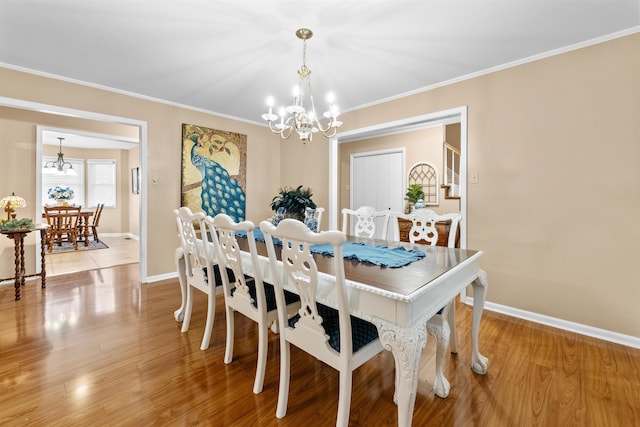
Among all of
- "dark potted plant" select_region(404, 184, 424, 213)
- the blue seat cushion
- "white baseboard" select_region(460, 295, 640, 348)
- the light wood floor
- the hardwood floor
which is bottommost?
the hardwood floor

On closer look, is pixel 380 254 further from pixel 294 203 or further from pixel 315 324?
pixel 294 203

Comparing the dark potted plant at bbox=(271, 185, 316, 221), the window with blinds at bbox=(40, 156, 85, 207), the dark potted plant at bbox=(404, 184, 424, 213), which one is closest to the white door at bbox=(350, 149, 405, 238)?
the dark potted plant at bbox=(404, 184, 424, 213)

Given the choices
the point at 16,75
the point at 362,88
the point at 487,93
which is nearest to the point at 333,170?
the point at 362,88

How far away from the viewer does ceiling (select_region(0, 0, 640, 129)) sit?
1.88 metres

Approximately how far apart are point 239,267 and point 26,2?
7.42 feet

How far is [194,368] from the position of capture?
182cm

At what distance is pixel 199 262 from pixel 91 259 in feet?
12.9

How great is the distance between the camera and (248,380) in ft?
5.59

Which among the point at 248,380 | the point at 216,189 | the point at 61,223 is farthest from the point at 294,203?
the point at 61,223

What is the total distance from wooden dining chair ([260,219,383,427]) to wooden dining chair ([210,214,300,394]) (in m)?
0.18

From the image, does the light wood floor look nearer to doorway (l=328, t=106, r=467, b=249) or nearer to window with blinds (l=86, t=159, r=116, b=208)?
window with blinds (l=86, t=159, r=116, b=208)

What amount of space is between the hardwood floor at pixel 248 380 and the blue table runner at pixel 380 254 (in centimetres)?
76

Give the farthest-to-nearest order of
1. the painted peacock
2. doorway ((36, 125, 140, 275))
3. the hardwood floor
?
1. doorway ((36, 125, 140, 275))
2. the painted peacock
3. the hardwood floor

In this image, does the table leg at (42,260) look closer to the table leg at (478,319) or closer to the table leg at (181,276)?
the table leg at (181,276)
